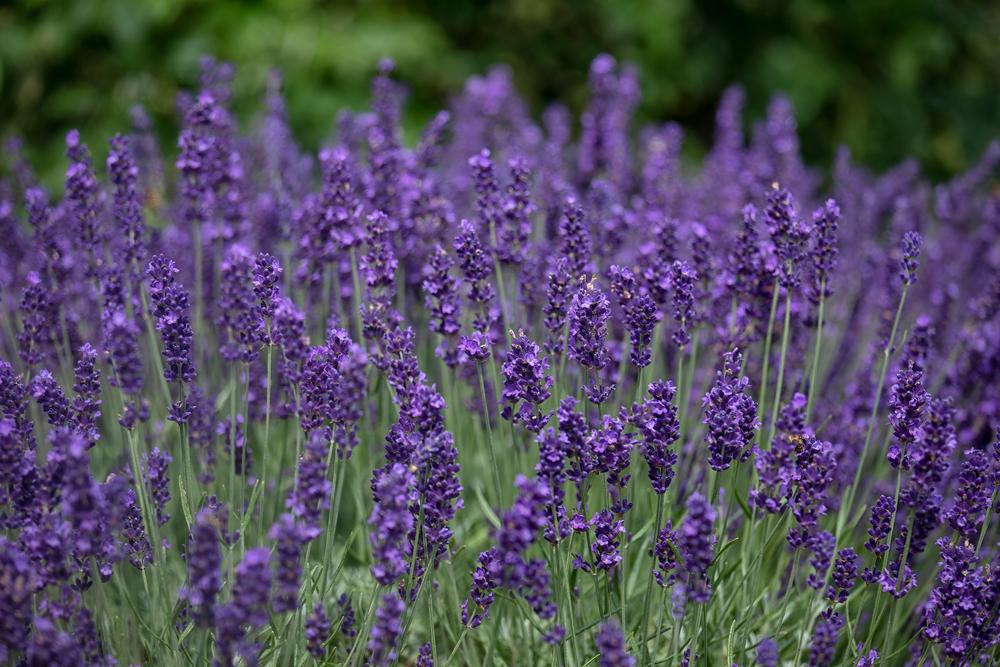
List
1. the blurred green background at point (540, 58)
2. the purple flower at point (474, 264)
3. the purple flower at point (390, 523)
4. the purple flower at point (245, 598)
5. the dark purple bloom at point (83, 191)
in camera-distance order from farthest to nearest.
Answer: the blurred green background at point (540, 58) → the dark purple bloom at point (83, 191) → the purple flower at point (474, 264) → the purple flower at point (390, 523) → the purple flower at point (245, 598)

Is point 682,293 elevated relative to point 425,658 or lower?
elevated

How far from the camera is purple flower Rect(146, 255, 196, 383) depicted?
2.12 meters

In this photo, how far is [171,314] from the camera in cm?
213

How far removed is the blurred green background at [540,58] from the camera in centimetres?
624

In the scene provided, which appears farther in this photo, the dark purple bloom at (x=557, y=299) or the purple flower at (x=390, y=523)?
the dark purple bloom at (x=557, y=299)

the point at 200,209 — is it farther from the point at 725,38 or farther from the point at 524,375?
the point at 725,38

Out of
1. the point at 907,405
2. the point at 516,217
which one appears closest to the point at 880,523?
the point at 907,405

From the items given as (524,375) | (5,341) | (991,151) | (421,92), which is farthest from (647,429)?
(421,92)

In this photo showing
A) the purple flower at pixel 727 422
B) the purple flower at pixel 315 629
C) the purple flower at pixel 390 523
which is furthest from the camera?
the purple flower at pixel 727 422

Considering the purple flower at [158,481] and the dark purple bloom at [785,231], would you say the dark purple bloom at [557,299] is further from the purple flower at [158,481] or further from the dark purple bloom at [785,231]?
the purple flower at [158,481]

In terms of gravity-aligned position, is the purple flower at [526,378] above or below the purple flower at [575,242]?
below

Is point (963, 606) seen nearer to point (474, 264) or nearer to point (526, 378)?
point (526, 378)

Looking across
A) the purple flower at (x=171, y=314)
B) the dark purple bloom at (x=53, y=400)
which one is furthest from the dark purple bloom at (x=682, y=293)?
the dark purple bloom at (x=53, y=400)

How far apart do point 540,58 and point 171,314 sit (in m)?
5.42
